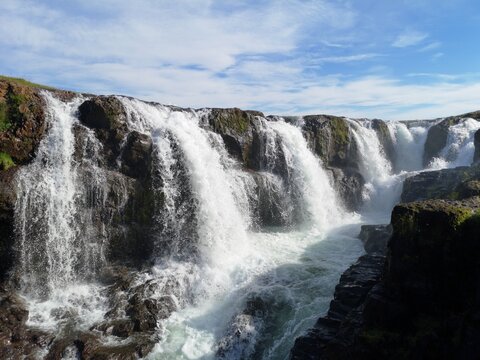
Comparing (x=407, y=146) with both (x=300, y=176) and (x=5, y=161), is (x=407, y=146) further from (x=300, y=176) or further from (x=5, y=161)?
(x=5, y=161)

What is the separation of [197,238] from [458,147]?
887 inches

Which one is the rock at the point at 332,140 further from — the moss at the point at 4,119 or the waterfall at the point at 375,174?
the moss at the point at 4,119

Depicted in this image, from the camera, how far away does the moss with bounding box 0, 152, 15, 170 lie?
48.7 feet

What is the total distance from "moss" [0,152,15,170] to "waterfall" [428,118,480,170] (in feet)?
88.9

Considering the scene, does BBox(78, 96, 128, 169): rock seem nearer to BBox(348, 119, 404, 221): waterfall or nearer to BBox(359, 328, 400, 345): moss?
BBox(359, 328, 400, 345): moss

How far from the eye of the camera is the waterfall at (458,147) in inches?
1088

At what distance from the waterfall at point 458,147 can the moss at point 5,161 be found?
1067 inches

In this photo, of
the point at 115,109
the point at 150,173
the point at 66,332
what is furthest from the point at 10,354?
the point at 115,109

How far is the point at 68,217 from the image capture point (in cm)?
1518

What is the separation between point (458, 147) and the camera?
2923cm

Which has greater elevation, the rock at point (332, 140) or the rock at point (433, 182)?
the rock at point (332, 140)

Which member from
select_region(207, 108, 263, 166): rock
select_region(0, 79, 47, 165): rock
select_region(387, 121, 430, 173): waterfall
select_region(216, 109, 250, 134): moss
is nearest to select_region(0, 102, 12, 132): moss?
select_region(0, 79, 47, 165): rock

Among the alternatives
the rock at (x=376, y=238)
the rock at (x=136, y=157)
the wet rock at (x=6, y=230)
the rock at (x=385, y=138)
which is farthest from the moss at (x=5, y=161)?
the rock at (x=385, y=138)

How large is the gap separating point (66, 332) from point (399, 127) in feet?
99.9
